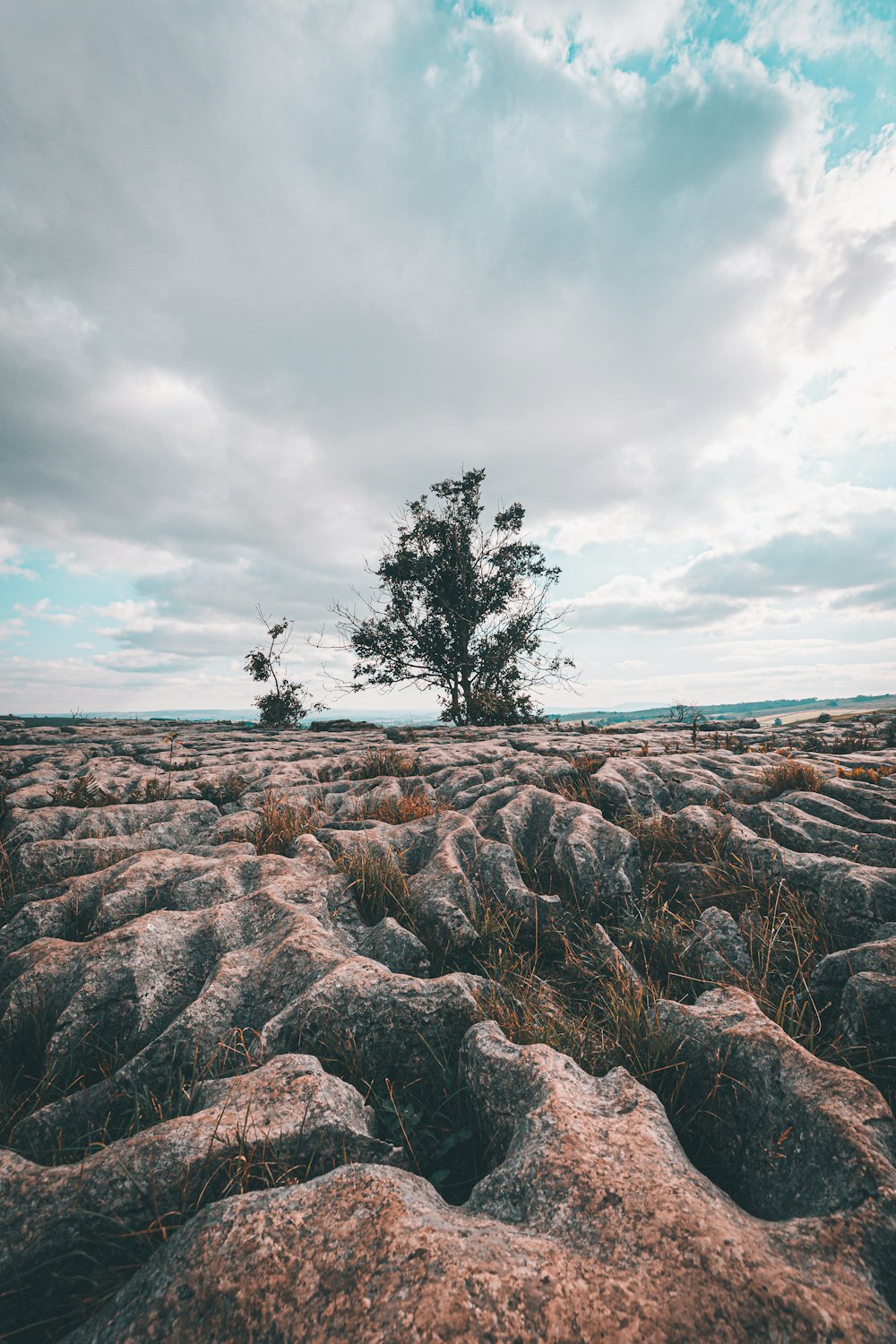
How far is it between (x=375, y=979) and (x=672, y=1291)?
5.76 ft

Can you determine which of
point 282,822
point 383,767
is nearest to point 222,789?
point 282,822

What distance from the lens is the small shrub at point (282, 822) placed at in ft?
16.0

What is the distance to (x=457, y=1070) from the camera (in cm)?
260

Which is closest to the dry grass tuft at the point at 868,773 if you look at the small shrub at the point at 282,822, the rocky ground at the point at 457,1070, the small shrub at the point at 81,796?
the rocky ground at the point at 457,1070

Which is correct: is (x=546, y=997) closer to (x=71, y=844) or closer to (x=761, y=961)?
(x=761, y=961)

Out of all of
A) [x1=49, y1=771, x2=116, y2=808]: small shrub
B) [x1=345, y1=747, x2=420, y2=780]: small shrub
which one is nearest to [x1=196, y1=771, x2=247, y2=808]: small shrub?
[x1=49, y1=771, x2=116, y2=808]: small shrub

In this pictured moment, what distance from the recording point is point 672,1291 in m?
1.40

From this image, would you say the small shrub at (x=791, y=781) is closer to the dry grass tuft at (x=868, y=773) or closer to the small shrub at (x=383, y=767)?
the dry grass tuft at (x=868, y=773)

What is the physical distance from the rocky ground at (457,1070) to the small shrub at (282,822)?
0.17ft

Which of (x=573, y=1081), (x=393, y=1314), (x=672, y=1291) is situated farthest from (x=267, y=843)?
(x=672, y=1291)

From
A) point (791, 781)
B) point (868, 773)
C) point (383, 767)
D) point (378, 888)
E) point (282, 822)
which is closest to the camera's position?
point (378, 888)

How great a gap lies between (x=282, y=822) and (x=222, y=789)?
1.87 meters

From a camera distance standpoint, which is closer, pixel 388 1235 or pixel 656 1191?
pixel 388 1235

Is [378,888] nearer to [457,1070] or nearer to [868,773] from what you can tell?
[457,1070]
